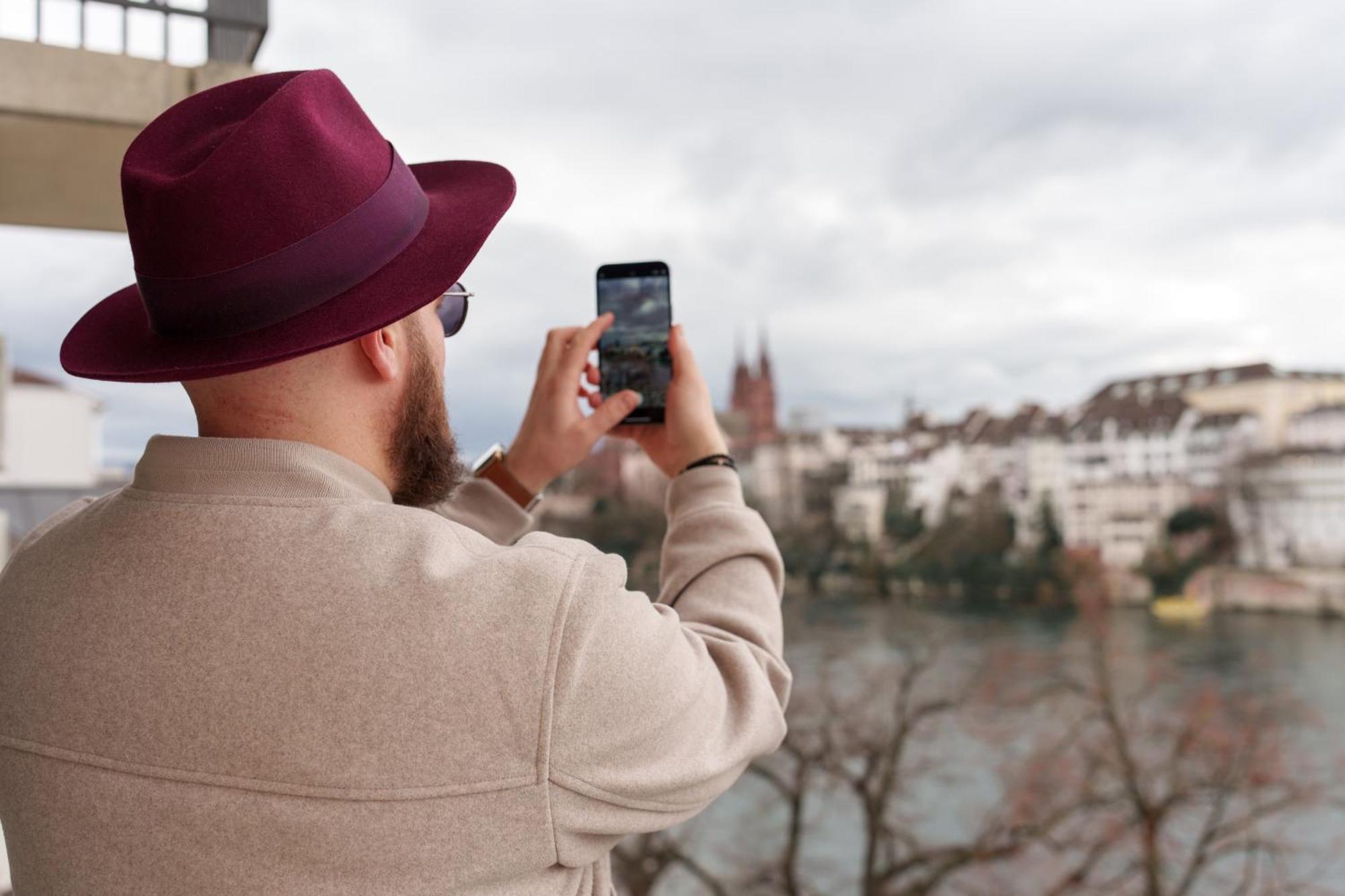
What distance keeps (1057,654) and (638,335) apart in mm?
16333

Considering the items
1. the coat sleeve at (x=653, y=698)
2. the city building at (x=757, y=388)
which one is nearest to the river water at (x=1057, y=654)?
the city building at (x=757, y=388)

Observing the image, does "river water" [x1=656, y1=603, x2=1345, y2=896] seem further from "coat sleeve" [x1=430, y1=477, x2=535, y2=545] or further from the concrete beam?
"coat sleeve" [x1=430, y1=477, x2=535, y2=545]

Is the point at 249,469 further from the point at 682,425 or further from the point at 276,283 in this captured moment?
the point at 682,425

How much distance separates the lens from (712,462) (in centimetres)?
71

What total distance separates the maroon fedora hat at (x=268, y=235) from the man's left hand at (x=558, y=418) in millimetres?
224

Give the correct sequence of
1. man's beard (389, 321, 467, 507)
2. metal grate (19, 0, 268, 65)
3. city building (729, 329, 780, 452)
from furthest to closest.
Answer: city building (729, 329, 780, 452) < metal grate (19, 0, 268, 65) < man's beard (389, 321, 467, 507)

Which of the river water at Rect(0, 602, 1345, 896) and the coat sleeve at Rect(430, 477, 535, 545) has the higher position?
the coat sleeve at Rect(430, 477, 535, 545)

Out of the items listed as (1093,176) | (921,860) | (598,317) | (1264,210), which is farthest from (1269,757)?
(1093,176)

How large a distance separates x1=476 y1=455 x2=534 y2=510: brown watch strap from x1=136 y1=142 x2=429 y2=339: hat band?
0.96 feet

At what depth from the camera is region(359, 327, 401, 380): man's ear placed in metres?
0.55

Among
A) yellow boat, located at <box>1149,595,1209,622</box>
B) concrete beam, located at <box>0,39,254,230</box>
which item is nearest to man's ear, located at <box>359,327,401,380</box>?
concrete beam, located at <box>0,39,254,230</box>

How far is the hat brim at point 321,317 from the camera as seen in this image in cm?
52

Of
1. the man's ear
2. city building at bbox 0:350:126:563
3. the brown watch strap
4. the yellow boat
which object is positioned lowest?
the yellow boat

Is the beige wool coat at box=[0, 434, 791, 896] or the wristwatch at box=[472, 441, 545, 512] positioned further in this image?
the wristwatch at box=[472, 441, 545, 512]
